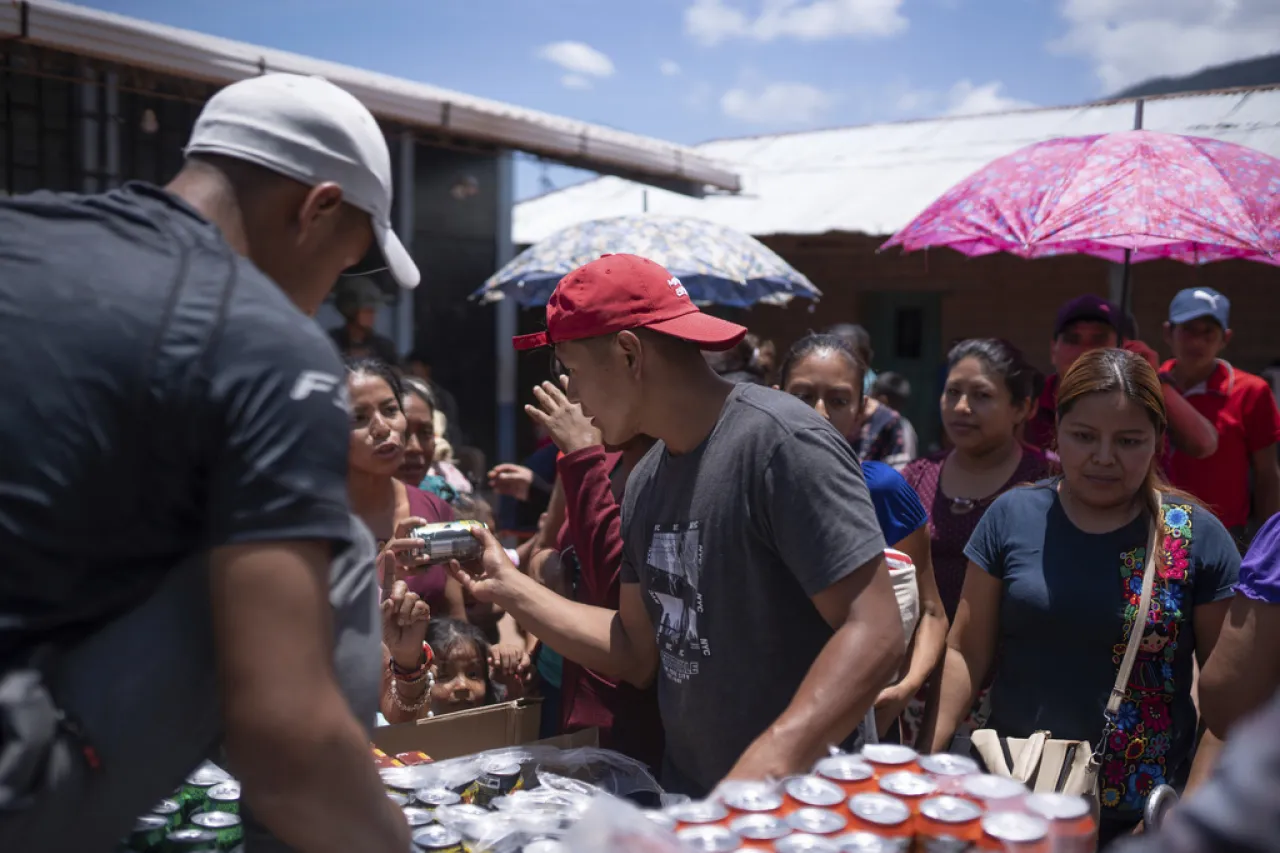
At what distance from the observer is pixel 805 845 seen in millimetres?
1352

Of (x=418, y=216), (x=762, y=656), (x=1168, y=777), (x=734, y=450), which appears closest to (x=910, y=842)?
(x=762, y=656)

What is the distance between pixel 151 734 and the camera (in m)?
1.25

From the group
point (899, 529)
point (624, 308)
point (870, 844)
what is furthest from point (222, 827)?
point (899, 529)

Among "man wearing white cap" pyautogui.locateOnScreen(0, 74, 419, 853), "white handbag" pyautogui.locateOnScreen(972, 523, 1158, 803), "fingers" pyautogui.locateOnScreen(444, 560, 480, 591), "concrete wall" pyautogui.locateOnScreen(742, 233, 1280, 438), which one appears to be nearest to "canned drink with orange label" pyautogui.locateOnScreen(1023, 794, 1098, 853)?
"man wearing white cap" pyautogui.locateOnScreen(0, 74, 419, 853)

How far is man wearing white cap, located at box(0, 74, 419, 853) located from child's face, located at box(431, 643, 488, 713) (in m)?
2.33

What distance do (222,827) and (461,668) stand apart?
1.93 meters

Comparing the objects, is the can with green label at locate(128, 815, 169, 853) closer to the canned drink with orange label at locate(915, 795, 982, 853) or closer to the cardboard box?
the cardboard box

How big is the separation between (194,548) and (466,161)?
30.9ft

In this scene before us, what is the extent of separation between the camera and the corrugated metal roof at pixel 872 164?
432 inches

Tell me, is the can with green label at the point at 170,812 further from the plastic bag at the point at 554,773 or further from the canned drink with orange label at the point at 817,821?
the canned drink with orange label at the point at 817,821

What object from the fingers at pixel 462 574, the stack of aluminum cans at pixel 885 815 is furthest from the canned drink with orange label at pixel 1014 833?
the fingers at pixel 462 574

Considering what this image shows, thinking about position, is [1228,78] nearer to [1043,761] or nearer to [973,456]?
[973,456]

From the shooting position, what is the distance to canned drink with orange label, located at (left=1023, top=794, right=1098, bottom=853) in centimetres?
134

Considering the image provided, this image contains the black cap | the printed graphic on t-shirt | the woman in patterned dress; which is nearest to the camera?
the printed graphic on t-shirt
